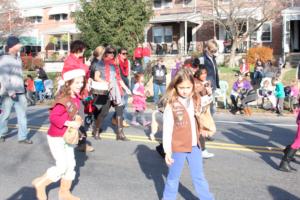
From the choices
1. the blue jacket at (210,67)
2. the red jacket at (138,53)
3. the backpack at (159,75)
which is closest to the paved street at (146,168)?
the blue jacket at (210,67)

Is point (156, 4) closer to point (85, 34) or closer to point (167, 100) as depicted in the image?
A: point (85, 34)

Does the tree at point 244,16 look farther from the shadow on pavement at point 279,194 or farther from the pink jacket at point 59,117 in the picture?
the pink jacket at point 59,117

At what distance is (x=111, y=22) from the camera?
25.4 metres

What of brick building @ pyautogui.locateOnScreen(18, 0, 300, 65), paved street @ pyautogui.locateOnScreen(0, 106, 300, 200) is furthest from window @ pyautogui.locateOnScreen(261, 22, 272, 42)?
paved street @ pyautogui.locateOnScreen(0, 106, 300, 200)

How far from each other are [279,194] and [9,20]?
43.5m

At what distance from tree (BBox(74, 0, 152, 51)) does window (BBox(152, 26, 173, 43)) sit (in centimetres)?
1112

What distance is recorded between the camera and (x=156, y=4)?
38.8 metres

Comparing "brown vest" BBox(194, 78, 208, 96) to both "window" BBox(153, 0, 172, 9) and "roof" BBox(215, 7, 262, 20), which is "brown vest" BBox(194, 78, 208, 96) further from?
"window" BBox(153, 0, 172, 9)

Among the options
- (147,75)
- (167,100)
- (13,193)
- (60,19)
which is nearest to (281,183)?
(167,100)

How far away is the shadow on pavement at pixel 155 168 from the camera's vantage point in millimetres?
5387

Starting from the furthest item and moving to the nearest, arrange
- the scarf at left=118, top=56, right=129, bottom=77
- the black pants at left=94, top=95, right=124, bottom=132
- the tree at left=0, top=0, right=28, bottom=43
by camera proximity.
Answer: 1. the tree at left=0, top=0, right=28, bottom=43
2. the scarf at left=118, top=56, right=129, bottom=77
3. the black pants at left=94, top=95, right=124, bottom=132

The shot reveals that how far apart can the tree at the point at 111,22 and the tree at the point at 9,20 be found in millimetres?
20446

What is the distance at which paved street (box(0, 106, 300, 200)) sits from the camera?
5.38 meters

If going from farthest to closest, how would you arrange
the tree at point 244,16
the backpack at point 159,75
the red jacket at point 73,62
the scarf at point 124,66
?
the tree at point 244,16 → the backpack at point 159,75 → the scarf at point 124,66 → the red jacket at point 73,62
